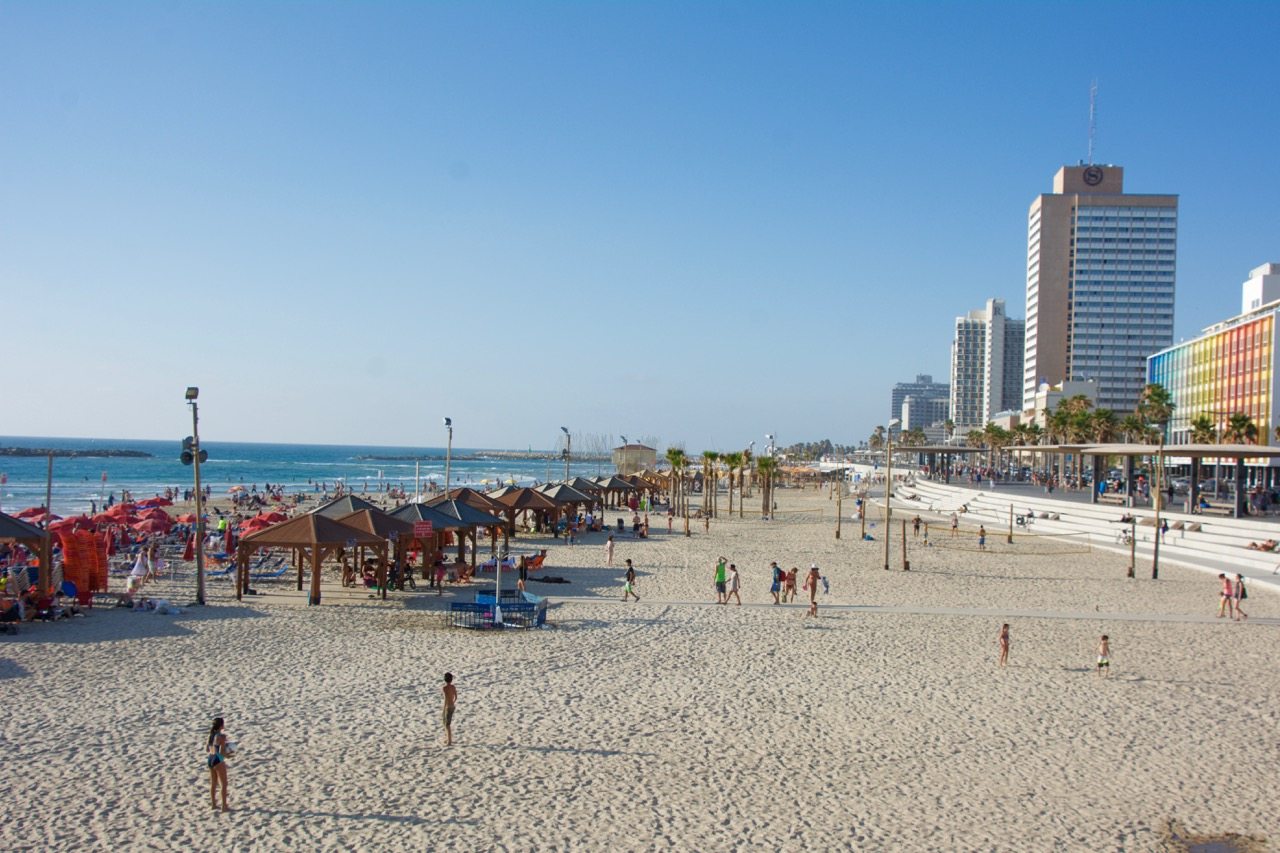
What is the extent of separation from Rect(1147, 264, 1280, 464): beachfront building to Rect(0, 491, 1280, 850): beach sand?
50729mm

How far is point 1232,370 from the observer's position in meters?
67.2

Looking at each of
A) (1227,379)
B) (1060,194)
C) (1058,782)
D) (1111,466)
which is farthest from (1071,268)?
(1058,782)

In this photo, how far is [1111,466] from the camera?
101 metres

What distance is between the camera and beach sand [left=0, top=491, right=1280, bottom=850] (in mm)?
9406

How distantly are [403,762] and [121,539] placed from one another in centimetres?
2413

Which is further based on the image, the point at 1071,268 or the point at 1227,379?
the point at 1071,268

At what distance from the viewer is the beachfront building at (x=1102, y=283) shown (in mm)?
123625

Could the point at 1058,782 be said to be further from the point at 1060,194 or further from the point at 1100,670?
the point at 1060,194

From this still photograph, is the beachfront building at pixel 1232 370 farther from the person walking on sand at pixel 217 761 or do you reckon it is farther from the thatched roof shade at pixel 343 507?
the person walking on sand at pixel 217 761

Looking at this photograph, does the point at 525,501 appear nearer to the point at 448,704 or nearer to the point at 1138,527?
the point at 448,704

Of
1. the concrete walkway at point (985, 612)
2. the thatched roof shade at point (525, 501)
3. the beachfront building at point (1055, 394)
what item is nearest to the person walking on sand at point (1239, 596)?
the concrete walkway at point (985, 612)

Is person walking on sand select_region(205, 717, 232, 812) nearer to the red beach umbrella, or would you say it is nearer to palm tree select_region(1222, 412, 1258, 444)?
the red beach umbrella

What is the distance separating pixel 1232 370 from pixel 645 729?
71.1m

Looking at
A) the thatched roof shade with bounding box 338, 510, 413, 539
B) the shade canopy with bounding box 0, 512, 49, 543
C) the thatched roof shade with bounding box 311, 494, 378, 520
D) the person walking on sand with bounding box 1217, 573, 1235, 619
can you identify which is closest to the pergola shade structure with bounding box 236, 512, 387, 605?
the thatched roof shade with bounding box 338, 510, 413, 539
